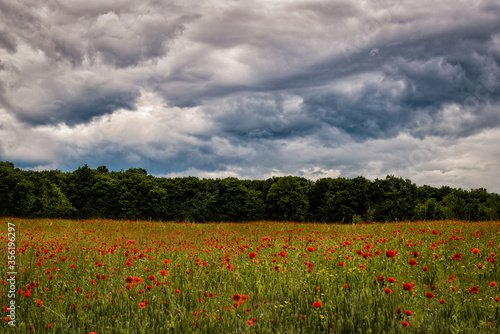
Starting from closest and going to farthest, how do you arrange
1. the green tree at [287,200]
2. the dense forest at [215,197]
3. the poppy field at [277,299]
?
1. the poppy field at [277,299]
2. the dense forest at [215,197]
3. the green tree at [287,200]

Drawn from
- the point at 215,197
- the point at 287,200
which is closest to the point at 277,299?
the point at 287,200

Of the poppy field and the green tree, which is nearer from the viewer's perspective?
the poppy field

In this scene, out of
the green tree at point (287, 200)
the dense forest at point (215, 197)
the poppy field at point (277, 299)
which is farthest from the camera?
the green tree at point (287, 200)

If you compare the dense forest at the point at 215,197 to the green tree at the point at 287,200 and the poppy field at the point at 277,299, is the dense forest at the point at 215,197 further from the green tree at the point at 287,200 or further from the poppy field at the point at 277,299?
the poppy field at the point at 277,299

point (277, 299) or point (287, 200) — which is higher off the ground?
point (287, 200)

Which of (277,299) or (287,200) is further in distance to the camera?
(287,200)

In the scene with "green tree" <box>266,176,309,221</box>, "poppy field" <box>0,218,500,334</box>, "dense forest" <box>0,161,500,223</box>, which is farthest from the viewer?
"green tree" <box>266,176,309,221</box>

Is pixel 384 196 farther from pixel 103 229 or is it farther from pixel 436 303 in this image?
pixel 436 303

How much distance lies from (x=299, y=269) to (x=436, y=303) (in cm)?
212

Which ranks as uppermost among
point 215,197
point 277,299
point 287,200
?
point 215,197

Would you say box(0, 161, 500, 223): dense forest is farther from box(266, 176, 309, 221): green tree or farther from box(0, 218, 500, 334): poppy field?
box(0, 218, 500, 334): poppy field

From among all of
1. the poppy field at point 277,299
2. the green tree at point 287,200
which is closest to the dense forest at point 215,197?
the green tree at point 287,200

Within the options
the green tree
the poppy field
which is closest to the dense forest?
the green tree

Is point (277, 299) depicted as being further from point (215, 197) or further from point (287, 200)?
point (215, 197)
